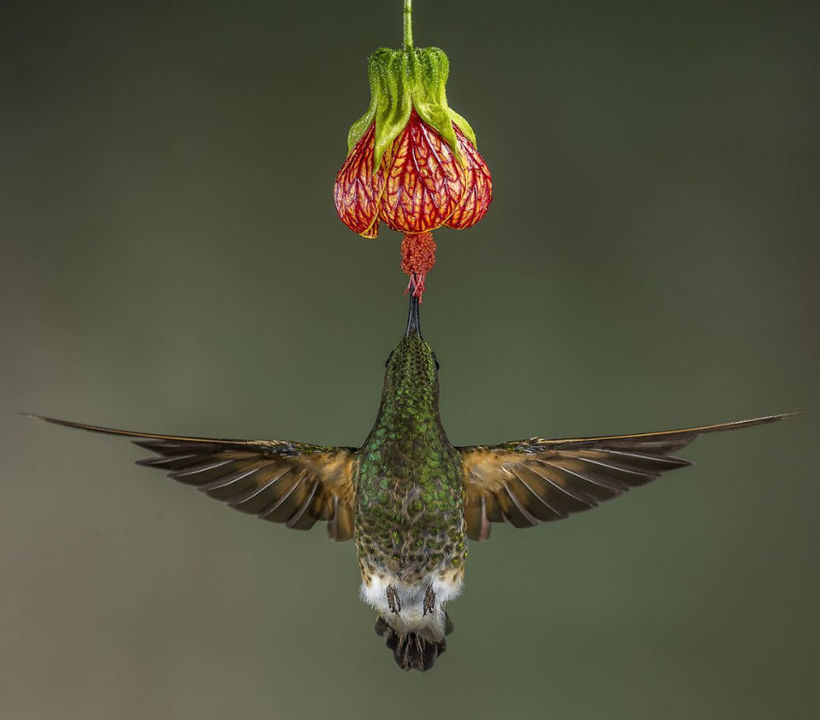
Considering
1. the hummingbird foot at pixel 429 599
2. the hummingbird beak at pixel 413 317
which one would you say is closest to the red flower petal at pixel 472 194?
the hummingbird beak at pixel 413 317

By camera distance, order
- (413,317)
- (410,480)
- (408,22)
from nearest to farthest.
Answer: (408,22) → (413,317) → (410,480)

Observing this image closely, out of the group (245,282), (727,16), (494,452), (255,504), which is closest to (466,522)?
(494,452)

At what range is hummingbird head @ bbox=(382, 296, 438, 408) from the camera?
2.88 feet

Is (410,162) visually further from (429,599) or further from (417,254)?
(429,599)

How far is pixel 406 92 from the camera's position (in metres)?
0.69

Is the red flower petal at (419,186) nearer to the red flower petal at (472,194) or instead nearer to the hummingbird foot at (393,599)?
the red flower petal at (472,194)

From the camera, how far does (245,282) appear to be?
1677 mm

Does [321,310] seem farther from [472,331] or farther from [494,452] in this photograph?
[494,452]

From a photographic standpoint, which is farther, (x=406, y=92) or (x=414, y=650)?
(x=414, y=650)

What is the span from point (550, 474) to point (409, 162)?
17.0 inches

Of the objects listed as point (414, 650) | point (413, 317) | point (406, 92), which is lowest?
point (414, 650)

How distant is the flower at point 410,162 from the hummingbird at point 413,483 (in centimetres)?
18

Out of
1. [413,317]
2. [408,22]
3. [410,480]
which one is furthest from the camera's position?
[410,480]

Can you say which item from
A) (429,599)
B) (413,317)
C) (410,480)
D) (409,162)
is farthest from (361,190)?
(429,599)
